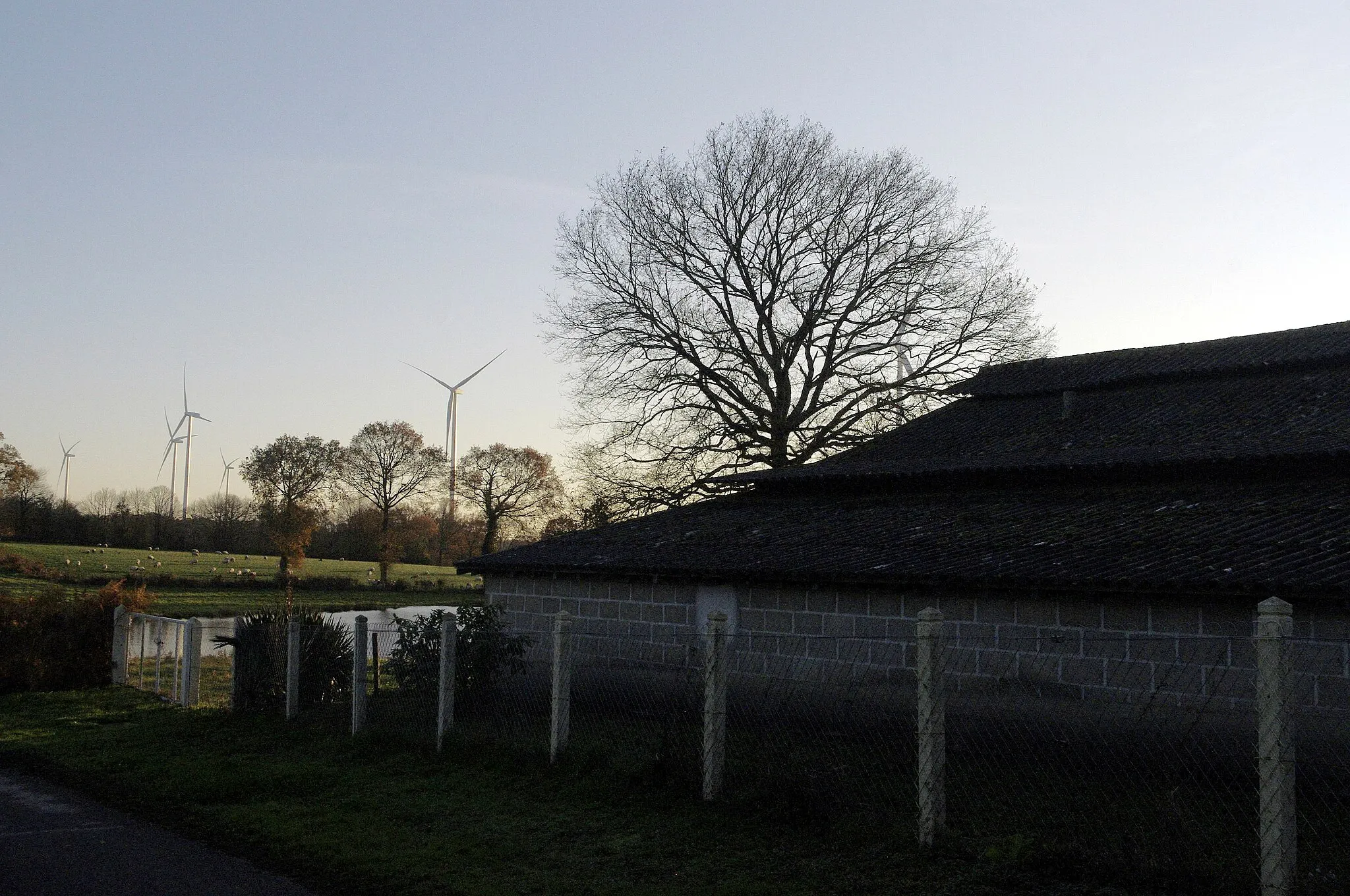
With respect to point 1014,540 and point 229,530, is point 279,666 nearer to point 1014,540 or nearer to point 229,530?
point 1014,540

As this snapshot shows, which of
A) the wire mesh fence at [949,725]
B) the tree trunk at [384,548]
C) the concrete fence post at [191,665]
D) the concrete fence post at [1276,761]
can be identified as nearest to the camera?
the concrete fence post at [1276,761]

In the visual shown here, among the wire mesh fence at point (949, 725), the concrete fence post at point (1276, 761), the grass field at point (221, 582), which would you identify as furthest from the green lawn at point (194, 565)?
the concrete fence post at point (1276, 761)

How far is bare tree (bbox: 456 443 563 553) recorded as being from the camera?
67.1 metres

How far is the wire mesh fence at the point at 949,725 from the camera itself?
6.98 m

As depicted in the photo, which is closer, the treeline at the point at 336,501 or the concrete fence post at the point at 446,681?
the concrete fence post at the point at 446,681

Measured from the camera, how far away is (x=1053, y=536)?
1370 cm

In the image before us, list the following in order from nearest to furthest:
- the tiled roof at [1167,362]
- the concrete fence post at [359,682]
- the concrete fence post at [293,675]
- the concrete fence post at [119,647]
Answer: the concrete fence post at [359,682], the concrete fence post at [293,675], the tiled roof at [1167,362], the concrete fence post at [119,647]

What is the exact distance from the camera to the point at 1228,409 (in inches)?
729

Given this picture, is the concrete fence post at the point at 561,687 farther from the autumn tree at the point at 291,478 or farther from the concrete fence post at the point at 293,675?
the autumn tree at the point at 291,478

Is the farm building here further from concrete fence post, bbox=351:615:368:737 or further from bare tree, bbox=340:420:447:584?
bare tree, bbox=340:420:447:584

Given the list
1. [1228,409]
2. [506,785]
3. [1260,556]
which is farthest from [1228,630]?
[1228,409]

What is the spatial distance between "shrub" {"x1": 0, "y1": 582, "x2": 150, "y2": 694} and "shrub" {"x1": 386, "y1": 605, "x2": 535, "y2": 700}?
7680 millimetres

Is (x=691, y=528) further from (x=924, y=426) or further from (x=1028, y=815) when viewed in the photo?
(x=1028, y=815)

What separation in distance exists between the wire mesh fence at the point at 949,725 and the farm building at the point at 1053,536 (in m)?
0.15
